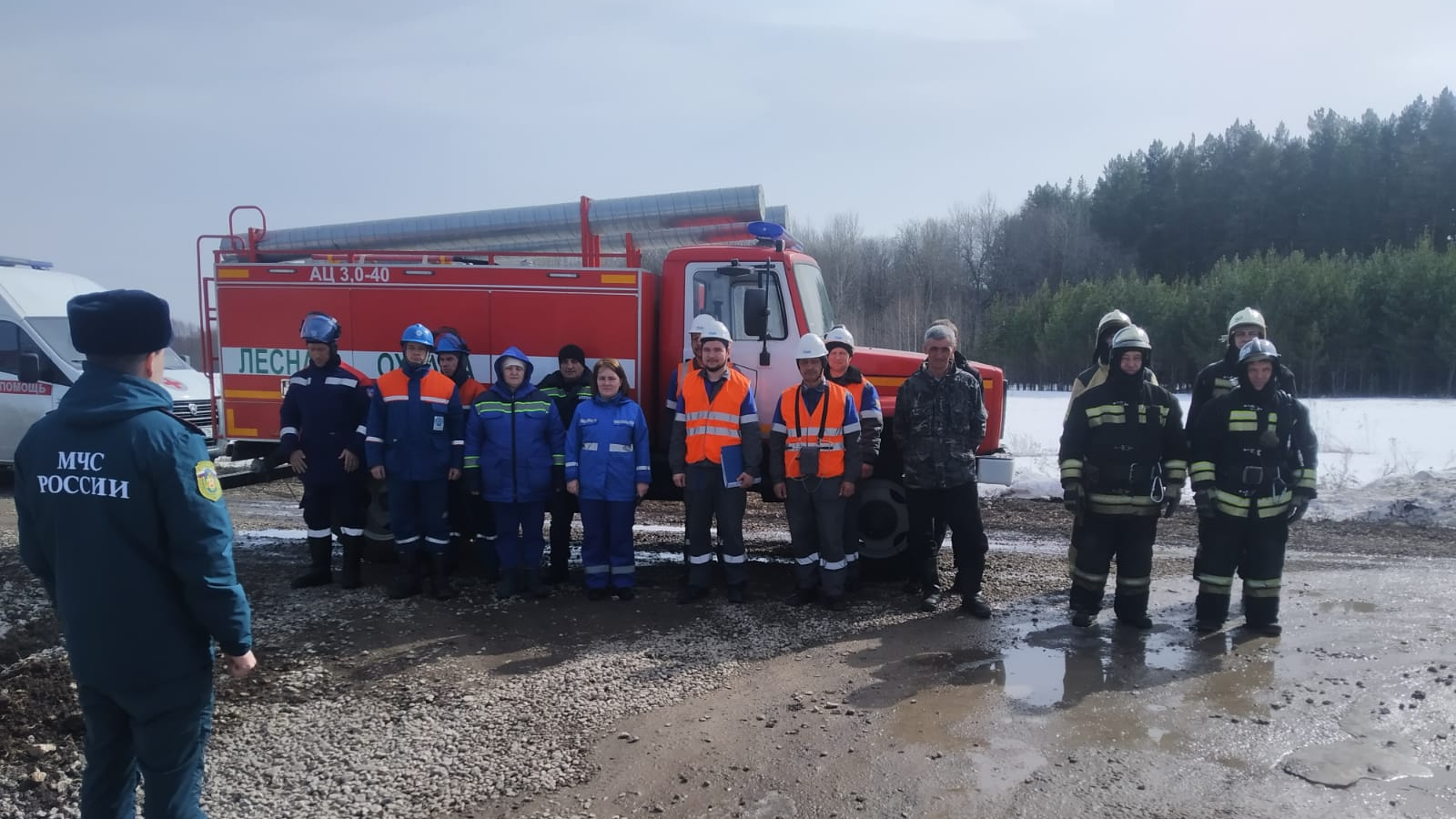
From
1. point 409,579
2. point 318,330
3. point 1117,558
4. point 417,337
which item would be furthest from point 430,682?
point 1117,558

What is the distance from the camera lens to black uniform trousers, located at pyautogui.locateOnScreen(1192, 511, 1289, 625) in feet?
17.5

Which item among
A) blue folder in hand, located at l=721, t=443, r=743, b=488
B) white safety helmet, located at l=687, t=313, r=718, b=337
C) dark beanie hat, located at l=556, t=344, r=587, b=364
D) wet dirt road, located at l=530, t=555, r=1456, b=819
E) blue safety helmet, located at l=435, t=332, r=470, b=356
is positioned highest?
white safety helmet, located at l=687, t=313, r=718, b=337

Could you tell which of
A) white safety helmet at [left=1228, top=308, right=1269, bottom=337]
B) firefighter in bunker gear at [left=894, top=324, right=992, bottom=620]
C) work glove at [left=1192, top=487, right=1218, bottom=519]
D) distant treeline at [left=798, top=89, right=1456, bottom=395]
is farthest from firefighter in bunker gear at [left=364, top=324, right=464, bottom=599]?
distant treeline at [left=798, top=89, right=1456, bottom=395]

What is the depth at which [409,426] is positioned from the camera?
606 cm

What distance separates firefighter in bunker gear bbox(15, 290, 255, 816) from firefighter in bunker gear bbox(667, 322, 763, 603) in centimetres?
369

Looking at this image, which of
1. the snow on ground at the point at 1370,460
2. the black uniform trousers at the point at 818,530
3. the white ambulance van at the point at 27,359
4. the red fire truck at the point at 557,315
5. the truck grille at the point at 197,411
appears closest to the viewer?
the black uniform trousers at the point at 818,530

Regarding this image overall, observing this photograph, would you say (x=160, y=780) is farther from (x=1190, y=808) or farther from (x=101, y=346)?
(x=1190, y=808)

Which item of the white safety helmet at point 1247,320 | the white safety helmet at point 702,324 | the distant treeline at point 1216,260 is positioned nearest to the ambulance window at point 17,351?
the white safety helmet at point 702,324

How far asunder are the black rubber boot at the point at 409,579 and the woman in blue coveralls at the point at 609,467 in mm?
1324

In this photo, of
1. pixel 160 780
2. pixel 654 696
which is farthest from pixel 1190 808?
pixel 160 780

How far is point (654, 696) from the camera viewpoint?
14.5 feet

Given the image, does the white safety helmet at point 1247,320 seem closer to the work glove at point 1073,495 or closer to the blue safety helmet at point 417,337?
the work glove at point 1073,495

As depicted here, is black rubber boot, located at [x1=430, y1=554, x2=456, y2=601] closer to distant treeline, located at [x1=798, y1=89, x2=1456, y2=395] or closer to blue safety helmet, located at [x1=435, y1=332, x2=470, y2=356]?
blue safety helmet, located at [x1=435, y1=332, x2=470, y2=356]

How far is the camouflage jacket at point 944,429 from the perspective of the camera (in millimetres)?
5785
